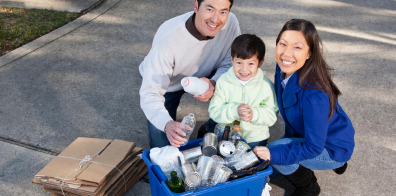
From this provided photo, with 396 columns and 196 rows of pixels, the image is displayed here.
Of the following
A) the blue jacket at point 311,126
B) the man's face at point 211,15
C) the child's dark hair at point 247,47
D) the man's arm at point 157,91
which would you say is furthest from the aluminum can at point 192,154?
the man's face at point 211,15

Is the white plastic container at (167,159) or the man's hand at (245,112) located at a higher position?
the man's hand at (245,112)

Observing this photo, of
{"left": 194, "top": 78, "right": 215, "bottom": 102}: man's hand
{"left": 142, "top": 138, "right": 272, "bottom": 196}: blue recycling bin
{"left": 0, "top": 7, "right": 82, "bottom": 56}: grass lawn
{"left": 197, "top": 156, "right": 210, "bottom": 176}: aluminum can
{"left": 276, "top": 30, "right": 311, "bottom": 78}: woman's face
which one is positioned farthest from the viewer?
{"left": 0, "top": 7, "right": 82, "bottom": 56}: grass lawn

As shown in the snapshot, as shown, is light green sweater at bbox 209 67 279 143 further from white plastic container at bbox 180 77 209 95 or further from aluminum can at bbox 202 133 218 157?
aluminum can at bbox 202 133 218 157

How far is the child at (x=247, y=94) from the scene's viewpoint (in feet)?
6.80

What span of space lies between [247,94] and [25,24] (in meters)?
3.75

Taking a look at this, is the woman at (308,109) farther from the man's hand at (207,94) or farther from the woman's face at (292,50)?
the man's hand at (207,94)

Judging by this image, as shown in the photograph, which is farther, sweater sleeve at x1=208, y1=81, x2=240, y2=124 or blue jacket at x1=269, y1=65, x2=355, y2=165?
sweater sleeve at x1=208, y1=81, x2=240, y2=124

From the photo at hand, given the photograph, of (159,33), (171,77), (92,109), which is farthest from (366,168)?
(92,109)

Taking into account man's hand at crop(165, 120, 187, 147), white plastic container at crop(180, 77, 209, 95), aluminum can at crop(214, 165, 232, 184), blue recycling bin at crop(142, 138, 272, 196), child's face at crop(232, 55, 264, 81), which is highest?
child's face at crop(232, 55, 264, 81)

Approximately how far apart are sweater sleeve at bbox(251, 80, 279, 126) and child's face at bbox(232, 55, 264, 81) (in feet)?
0.54

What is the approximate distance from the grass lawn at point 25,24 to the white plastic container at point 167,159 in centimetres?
312

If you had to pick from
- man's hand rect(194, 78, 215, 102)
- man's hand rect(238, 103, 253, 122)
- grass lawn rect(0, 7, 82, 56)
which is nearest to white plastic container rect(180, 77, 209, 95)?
man's hand rect(194, 78, 215, 102)

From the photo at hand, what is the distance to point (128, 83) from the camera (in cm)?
353

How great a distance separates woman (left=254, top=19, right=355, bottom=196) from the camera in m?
1.86
